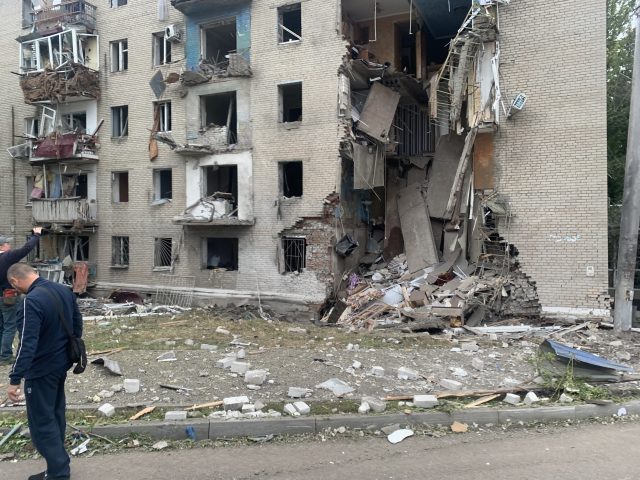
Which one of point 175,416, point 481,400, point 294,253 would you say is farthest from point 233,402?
point 294,253

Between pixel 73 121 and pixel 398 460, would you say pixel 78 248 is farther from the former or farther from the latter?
pixel 398 460

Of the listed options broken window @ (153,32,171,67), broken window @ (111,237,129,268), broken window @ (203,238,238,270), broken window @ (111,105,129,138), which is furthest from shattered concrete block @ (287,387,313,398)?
broken window @ (111,105,129,138)

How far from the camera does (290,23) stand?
17266 mm

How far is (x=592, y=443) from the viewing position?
16.2 ft

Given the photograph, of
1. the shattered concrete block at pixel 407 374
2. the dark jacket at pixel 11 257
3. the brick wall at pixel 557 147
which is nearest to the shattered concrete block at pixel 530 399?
the shattered concrete block at pixel 407 374

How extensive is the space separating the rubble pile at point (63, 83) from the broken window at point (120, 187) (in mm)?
3456

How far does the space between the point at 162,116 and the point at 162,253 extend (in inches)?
218

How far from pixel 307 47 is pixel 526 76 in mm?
6986

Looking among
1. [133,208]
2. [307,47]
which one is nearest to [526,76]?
[307,47]

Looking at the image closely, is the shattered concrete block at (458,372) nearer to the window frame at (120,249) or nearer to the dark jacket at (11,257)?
the dark jacket at (11,257)

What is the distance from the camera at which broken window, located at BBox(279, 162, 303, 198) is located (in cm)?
1721

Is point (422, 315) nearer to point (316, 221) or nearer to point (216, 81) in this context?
point (316, 221)

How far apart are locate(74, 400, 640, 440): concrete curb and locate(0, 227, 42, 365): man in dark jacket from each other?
3.26 metres

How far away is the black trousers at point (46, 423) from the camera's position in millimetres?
4023
